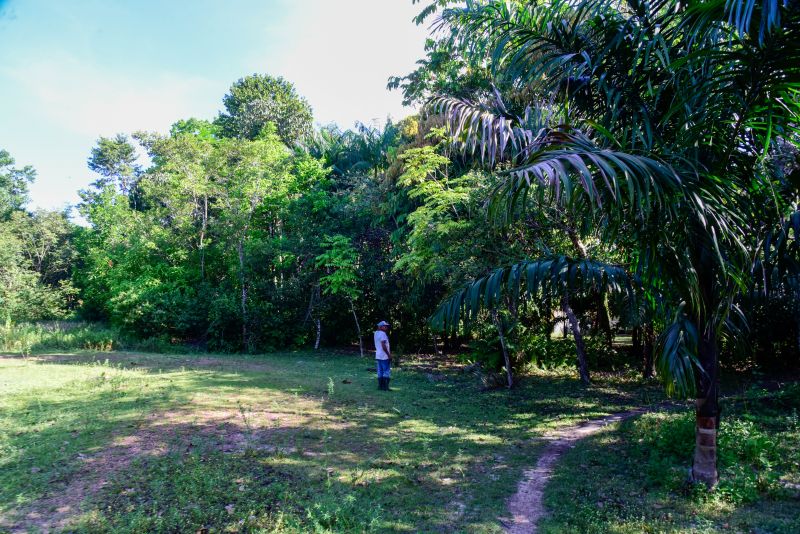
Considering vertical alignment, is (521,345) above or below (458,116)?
below

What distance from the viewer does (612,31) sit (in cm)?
524

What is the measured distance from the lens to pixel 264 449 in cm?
593

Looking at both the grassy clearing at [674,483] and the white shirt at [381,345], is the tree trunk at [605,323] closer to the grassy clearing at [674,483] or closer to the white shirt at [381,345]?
the grassy clearing at [674,483]

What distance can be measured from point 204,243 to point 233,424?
15.3 metres

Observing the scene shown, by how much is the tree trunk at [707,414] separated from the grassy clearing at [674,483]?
0.56ft

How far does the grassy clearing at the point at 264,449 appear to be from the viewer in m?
4.36

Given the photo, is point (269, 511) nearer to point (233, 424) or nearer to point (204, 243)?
point (233, 424)

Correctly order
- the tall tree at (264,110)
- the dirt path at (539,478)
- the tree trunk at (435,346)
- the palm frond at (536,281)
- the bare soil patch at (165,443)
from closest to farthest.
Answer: the bare soil patch at (165,443) < the dirt path at (539,478) < the palm frond at (536,281) < the tree trunk at (435,346) < the tall tree at (264,110)

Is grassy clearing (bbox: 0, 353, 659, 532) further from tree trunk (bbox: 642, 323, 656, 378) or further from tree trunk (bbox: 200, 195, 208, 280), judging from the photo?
tree trunk (bbox: 200, 195, 208, 280)

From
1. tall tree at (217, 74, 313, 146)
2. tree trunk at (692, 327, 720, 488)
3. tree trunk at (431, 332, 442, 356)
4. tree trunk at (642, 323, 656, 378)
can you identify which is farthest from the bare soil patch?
tall tree at (217, 74, 313, 146)

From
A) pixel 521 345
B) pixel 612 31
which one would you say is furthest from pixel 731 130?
pixel 521 345

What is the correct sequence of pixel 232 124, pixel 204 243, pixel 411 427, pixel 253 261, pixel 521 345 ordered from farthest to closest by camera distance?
pixel 232 124, pixel 204 243, pixel 253 261, pixel 521 345, pixel 411 427

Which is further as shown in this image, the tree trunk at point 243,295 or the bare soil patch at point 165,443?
the tree trunk at point 243,295

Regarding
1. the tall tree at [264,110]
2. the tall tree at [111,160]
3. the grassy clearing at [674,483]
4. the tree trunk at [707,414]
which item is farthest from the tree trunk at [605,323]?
the tall tree at [111,160]
